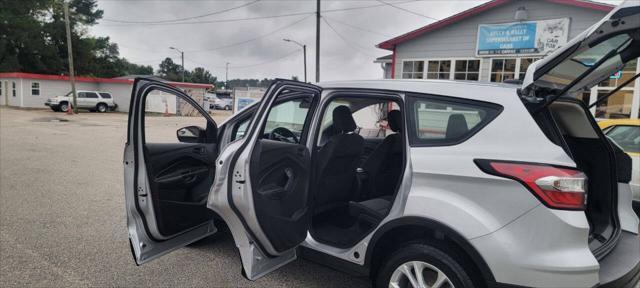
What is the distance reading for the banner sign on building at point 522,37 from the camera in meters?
11.0

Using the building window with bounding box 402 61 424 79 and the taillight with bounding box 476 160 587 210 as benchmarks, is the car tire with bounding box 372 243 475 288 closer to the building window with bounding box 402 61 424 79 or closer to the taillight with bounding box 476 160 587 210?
the taillight with bounding box 476 160 587 210

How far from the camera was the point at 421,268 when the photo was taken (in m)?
2.37

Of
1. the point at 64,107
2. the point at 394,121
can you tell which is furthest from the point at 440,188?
the point at 64,107

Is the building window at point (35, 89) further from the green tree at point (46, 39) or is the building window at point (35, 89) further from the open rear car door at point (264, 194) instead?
the open rear car door at point (264, 194)

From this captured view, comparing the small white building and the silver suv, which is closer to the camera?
the silver suv

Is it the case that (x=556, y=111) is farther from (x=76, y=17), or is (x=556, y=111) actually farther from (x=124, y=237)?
(x=76, y=17)

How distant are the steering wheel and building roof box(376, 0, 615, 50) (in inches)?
400

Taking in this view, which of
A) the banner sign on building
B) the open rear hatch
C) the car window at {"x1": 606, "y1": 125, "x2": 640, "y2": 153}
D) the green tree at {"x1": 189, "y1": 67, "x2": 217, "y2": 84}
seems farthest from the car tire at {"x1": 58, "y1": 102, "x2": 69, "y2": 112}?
the green tree at {"x1": 189, "y1": 67, "x2": 217, "y2": 84}

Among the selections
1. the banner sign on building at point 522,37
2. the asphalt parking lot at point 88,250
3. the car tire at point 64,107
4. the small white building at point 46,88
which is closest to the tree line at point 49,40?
the small white building at point 46,88

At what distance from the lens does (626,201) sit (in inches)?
110

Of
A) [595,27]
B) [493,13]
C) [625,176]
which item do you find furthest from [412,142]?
[493,13]

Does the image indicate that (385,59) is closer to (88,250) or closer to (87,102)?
(88,250)

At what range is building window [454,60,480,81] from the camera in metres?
12.4

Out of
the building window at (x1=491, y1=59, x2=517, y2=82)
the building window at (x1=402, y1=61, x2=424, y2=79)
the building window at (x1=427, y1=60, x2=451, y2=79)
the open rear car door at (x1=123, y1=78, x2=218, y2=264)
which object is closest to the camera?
the open rear car door at (x1=123, y1=78, x2=218, y2=264)
